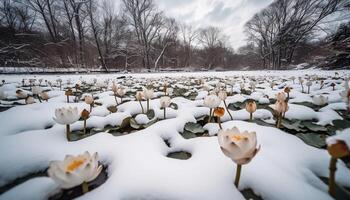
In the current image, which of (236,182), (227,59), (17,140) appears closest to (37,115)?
(17,140)

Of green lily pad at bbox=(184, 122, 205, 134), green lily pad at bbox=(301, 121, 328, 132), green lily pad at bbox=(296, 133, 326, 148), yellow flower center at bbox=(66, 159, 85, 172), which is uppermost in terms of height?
yellow flower center at bbox=(66, 159, 85, 172)

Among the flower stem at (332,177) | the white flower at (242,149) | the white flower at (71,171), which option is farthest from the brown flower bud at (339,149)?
the white flower at (71,171)

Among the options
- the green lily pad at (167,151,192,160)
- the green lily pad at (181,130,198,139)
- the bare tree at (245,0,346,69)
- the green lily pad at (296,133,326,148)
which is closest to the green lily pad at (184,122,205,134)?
the green lily pad at (181,130,198,139)

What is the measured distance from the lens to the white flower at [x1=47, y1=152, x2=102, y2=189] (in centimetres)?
52

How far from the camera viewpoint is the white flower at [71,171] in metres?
0.52

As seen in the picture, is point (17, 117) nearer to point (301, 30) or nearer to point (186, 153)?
point (186, 153)

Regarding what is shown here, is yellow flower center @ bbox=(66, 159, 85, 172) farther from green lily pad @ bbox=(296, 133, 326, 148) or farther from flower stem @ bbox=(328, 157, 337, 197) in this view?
green lily pad @ bbox=(296, 133, 326, 148)

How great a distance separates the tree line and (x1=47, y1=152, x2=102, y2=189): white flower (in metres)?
10.6

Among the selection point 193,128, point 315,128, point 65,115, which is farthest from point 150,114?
point 315,128

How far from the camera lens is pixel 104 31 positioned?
70.6 feet

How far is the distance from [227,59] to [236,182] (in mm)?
46858

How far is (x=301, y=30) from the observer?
19109mm

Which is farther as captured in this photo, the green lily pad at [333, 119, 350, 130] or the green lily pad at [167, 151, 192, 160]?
the green lily pad at [333, 119, 350, 130]

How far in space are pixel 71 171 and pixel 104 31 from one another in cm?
2439
